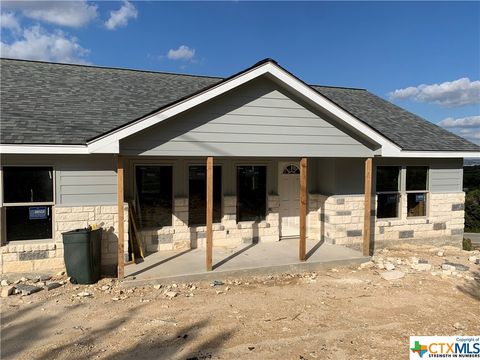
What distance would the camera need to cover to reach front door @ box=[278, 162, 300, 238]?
36.2 feet

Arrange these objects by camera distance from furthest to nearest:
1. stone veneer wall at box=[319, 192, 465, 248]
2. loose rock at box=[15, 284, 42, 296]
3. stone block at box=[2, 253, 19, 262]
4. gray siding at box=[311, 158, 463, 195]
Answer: stone veneer wall at box=[319, 192, 465, 248] → gray siding at box=[311, 158, 463, 195] → stone block at box=[2, 253, 19, 262] → loose rock at box=[15, 284, 42, 296]

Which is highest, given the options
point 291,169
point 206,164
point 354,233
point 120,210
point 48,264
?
point 206,164

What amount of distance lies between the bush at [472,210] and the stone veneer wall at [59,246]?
2336 cm

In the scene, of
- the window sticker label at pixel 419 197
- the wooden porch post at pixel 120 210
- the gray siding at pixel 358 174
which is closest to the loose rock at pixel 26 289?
the wooden porch post at pixel 120 210

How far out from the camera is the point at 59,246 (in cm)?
780

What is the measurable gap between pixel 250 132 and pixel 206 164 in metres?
1.71

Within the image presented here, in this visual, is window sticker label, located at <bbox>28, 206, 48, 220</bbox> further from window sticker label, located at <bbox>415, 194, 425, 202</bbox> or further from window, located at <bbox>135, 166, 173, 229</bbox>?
window sticker label, located at <bbox>415, 194, 425, 202</bbox>

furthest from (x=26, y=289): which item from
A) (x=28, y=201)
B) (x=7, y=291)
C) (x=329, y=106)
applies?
(x=329, y=106)

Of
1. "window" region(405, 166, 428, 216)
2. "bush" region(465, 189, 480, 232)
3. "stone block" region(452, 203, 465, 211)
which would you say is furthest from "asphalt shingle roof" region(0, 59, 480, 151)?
"bush" region(465, 189, 480, 232)

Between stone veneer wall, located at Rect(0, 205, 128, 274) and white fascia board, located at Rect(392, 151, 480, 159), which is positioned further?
white fascia board, located at Rect(392, 151, 480, 159)

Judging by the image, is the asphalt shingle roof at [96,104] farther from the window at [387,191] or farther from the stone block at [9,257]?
the stone block at [9,257]

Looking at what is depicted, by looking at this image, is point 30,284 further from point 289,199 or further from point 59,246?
point 289,199

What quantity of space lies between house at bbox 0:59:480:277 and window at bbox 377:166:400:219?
39 millimetres

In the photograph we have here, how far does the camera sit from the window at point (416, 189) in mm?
11104
